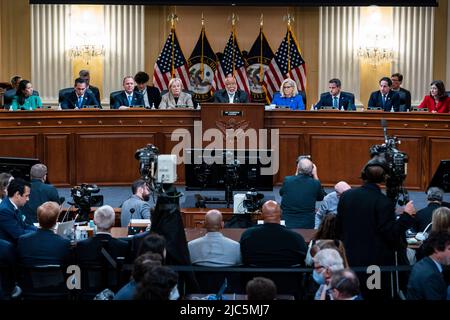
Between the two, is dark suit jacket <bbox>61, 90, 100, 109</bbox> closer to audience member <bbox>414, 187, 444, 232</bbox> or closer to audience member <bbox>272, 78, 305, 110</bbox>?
audience member <bbox>272, 78, 305, 110</bbox>

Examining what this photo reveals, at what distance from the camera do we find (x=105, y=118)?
16.3 metres

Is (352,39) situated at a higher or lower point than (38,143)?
higher

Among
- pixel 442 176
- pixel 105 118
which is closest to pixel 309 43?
pixel 105 118

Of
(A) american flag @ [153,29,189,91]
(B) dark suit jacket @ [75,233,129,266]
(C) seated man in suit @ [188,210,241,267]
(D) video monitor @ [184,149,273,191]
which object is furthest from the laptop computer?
(A) american flag @ [153,29,189,91]

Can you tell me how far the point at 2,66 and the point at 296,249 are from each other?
1235 centimetres

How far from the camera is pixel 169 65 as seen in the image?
19375 mm

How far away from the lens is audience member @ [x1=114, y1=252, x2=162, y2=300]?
6.93m

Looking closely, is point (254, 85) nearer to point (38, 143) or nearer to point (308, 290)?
point (38, 143)

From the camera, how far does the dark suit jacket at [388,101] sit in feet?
55.6

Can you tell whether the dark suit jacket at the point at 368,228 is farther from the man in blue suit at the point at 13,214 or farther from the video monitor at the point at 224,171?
the video monitor at the point at 224,171

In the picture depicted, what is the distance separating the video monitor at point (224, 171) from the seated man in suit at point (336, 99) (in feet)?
9.91

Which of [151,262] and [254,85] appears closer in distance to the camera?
[151,262]
